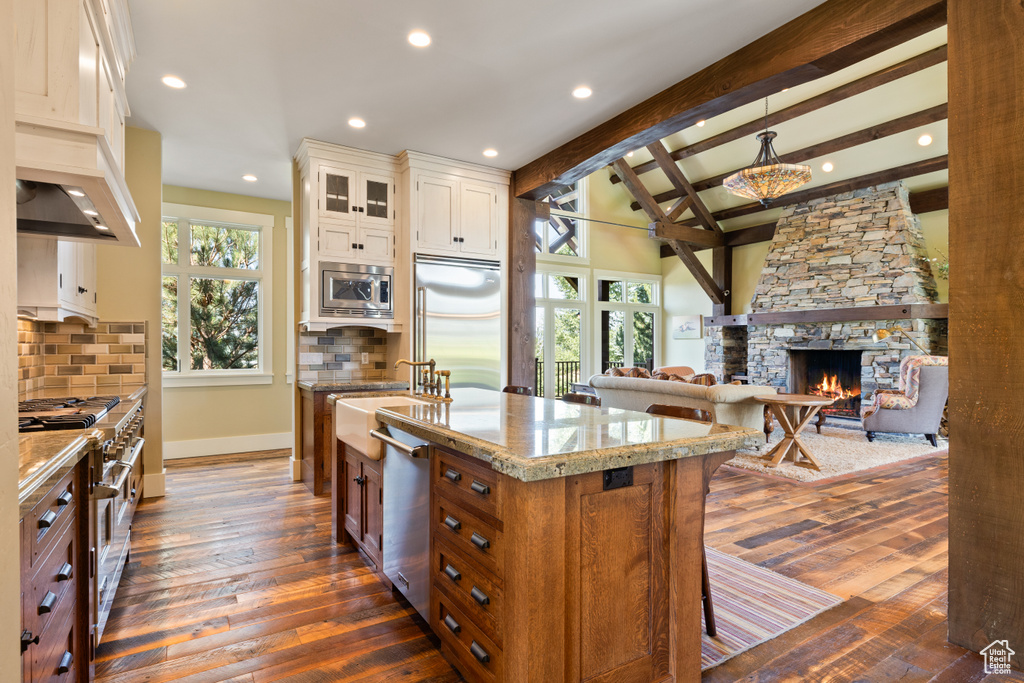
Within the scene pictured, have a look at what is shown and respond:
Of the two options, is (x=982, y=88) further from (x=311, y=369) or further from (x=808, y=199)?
(x=808, y=199)

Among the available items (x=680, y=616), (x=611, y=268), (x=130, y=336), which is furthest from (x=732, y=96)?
(x=611, y=268)

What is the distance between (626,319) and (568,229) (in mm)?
2197

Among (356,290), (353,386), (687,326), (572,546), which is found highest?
(356,290)

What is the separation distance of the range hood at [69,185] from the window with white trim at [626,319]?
836 centimetres

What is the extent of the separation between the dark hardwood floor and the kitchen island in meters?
0.38

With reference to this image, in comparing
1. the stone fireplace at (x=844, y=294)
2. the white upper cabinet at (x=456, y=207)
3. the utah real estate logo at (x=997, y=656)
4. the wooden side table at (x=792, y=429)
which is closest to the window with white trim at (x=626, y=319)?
the stone fireplace at (x=844, y=294)

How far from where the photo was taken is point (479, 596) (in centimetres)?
168

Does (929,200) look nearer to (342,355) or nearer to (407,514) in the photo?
(342,355)

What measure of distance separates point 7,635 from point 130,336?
4.22 meters

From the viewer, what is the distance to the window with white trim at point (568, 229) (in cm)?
945

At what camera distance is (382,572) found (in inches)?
102

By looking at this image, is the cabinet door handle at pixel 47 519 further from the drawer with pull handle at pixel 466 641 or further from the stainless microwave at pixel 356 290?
the stainless microwave at pixel 356 290

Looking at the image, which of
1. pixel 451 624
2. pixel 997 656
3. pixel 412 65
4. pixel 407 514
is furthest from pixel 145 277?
pixel 997 656

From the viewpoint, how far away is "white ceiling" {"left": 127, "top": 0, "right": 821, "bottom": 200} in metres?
2.73
